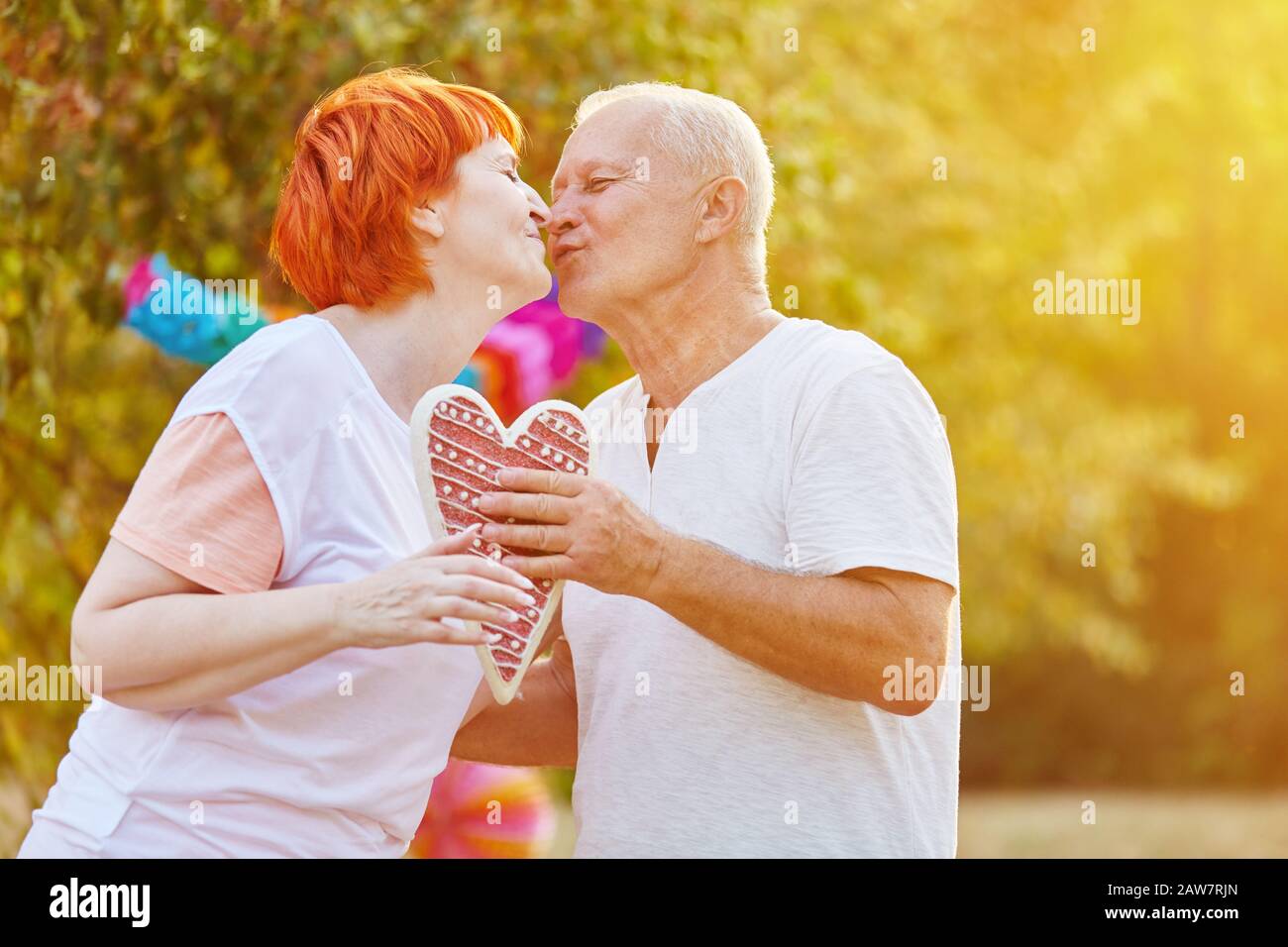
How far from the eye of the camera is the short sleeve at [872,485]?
227 centimetres

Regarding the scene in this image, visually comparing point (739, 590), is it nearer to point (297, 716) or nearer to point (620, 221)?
point (297, 716)

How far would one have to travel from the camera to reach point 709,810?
2.39m

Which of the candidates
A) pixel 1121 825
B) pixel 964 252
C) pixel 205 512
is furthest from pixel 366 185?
pixel 1121 825

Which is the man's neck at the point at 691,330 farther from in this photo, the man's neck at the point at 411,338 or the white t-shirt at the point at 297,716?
the white t-shirt at the point at 297,716

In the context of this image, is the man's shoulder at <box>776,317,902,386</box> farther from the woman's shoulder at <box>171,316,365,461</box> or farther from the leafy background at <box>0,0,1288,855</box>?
the leafy background at <box>0,0,1288,855</box>

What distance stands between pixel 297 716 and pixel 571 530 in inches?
19.2

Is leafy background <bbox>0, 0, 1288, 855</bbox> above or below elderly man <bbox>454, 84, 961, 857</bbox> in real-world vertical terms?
above

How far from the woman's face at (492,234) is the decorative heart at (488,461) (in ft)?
0.81

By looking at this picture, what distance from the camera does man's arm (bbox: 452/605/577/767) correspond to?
2.68 m

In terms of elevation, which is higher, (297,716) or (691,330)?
(691,330)

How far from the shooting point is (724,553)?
2.26 meters

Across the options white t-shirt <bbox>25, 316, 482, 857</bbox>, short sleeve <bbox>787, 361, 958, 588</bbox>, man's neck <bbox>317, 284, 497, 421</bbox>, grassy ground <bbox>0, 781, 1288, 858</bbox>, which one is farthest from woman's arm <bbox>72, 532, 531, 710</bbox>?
grassy ground <bbox>0, 781, 1288, 858</bbox>

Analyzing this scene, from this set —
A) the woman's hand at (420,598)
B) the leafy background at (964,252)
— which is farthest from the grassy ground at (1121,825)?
the woman's hand at (420,598)

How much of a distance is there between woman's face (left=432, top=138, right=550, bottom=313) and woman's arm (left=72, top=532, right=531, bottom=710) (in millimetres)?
603
